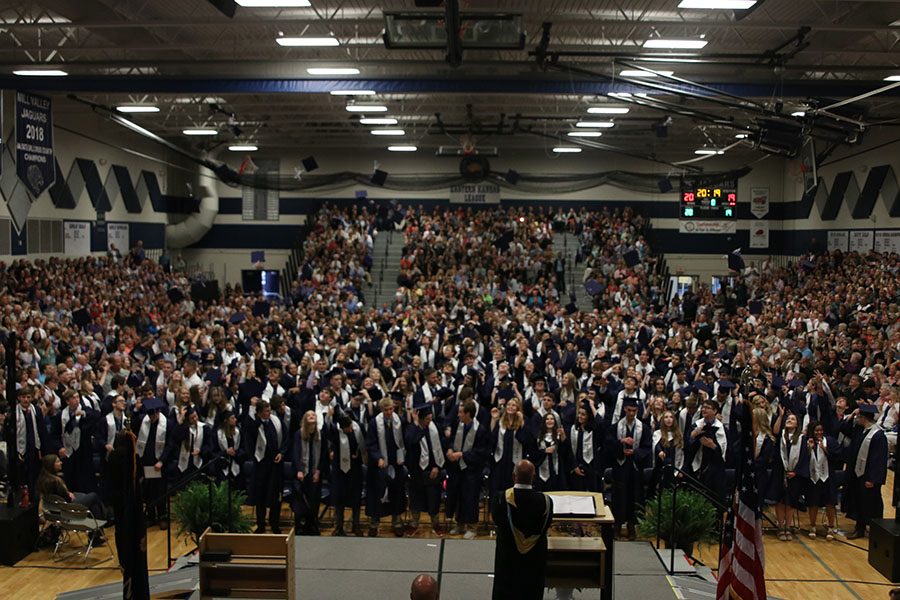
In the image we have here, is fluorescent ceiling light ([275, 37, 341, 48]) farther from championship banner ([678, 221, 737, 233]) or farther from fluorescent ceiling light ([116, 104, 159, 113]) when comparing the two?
championship banner ([678, 221, 737, 233])

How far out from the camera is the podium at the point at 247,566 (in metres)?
6.92

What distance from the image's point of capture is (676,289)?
108 ft

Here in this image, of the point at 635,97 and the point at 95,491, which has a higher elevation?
the point at 635,97

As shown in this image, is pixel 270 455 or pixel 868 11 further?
pixel 868 11

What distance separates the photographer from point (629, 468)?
10883mm

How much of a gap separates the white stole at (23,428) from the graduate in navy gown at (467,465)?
17.8 feet

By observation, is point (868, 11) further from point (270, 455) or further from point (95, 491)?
point (95, 491)

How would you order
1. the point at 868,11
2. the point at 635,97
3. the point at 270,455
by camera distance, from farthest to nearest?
1. the point at 635,97
2. the point at 868,11
3. the point at 270,455

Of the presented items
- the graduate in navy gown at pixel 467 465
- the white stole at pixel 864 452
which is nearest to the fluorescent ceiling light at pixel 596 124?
the white stole at pixel 864 452

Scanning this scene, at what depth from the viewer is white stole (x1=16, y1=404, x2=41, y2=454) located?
36.2ft

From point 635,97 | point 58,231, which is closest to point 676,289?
point 635,97

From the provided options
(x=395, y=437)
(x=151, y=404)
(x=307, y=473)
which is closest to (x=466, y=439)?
(x=395, y=437)

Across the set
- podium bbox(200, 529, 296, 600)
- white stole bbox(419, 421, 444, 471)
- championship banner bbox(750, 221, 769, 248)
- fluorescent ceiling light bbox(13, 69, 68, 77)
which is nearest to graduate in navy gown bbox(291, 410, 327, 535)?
white stole bbox(419, 421, 444, 471)

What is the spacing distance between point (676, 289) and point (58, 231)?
21.8m
